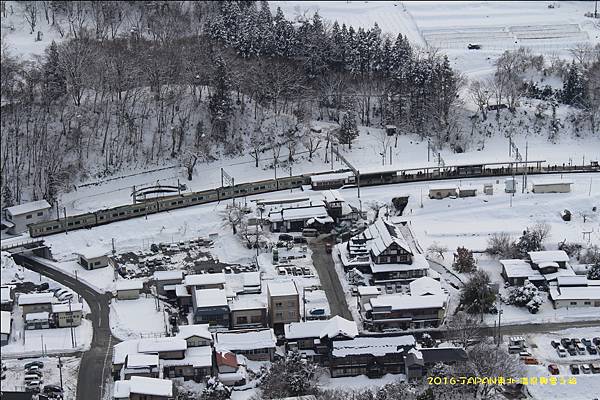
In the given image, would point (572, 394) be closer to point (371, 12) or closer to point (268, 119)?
point (268, 119)

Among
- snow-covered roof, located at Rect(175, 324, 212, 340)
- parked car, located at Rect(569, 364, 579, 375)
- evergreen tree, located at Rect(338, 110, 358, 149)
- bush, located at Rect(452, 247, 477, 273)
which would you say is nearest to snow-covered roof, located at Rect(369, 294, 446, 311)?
bush, located at Rect(452, 247, 477, 273)

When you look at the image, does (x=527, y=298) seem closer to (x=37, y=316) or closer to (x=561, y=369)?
(x=561, y=369)

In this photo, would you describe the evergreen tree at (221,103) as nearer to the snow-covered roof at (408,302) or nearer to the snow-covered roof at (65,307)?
the snow-covered roof at (65,307)

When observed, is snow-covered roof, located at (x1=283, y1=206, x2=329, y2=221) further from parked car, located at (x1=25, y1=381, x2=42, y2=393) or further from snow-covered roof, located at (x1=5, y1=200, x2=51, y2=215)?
parked car, located at (x1=25, y1=381, x2=42, y2=393)

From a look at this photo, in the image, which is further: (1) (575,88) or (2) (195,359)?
(1) (575,88)

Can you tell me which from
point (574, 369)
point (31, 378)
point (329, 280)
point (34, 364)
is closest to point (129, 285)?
point (34, 364)
